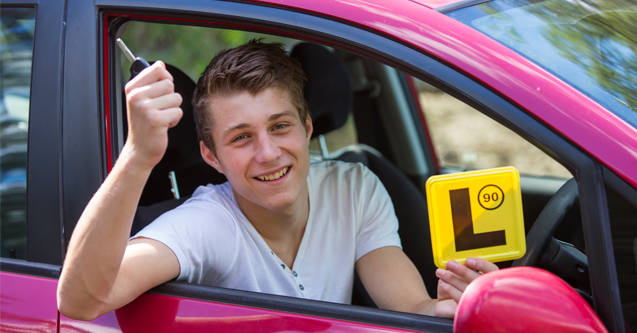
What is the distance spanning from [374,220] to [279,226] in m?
0.34

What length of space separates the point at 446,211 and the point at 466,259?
0.38ft

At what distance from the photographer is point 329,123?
8.04 feet

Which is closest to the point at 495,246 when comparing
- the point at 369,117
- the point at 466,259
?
the point at 466,259

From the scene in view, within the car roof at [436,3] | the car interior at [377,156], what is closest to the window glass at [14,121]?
the car interior at [377,156]

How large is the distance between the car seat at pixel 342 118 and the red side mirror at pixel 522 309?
1.25 m

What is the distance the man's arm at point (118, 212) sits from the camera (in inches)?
44.6

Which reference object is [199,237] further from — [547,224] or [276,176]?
[547,224]

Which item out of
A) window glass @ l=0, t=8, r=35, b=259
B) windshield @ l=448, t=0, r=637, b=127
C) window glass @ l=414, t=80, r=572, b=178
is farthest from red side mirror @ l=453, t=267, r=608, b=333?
window glass @ l=414, t=80, r=572, b=178

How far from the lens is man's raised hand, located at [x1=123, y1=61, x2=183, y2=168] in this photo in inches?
44.3

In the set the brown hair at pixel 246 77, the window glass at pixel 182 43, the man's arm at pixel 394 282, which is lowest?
the man's arm at pixel 394 282

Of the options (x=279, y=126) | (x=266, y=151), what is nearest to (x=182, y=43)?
(x=279, y=126)

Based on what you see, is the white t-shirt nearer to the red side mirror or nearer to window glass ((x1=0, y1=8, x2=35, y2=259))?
window glass ((x1=0, y1=8, x2=35, y2=259))

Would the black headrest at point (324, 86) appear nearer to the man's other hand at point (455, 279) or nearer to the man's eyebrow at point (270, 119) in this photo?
the man's eyebrow at point (270, 119)

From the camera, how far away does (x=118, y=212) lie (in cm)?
115
